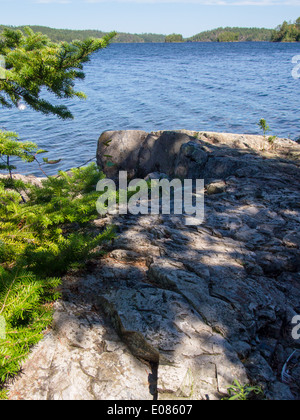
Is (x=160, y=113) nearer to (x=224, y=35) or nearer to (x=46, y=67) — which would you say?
(x=46, y=67)

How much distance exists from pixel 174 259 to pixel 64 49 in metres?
2.44

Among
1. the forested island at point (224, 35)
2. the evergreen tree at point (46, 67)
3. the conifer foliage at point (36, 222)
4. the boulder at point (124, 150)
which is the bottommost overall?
the boulder at point (124, 150)

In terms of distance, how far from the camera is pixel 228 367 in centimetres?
217

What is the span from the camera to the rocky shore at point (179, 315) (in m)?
2.08

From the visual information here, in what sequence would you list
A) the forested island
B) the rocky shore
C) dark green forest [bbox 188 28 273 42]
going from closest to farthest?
the rocky shore, the forested island, dark green forest [bbox 188 28 273 42]

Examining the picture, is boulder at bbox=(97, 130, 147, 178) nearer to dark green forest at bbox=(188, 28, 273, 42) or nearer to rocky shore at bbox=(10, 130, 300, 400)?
rocky shore at bbox=(10, 130, 300, 400)

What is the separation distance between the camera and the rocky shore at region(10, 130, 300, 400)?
82.0 inches

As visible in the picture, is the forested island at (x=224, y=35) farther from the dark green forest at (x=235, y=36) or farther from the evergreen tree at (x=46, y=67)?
the evergreen tree at (x=46, y=67)

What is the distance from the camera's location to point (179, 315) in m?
2.52

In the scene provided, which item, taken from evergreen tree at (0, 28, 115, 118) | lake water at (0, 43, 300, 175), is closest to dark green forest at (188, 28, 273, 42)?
lake water at (0, 43, 300, 175)

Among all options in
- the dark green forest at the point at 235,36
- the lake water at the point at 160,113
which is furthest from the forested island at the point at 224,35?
the lake water at the point at 160,113

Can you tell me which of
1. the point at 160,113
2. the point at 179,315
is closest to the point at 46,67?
the point at 179,315

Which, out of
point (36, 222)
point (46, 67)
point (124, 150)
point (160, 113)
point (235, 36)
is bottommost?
point (124, 150)

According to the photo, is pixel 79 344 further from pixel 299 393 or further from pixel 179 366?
pixel 299 393
